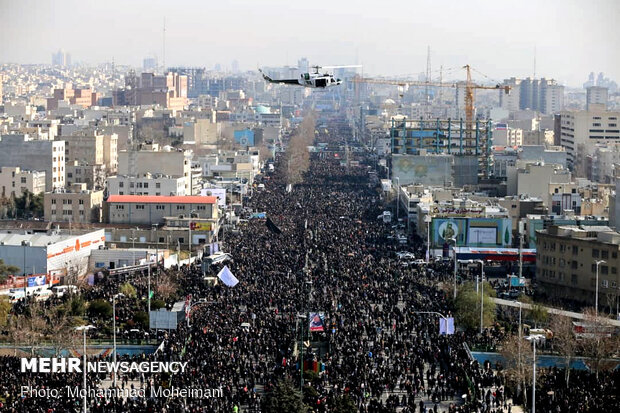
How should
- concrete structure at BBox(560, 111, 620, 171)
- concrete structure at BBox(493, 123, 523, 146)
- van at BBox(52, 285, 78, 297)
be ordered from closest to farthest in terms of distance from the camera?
van at BBox(52, 285, 78, 297), concrete structure at BBox(560, 111, 620, 171), concrete structure at BBox(493, 123, 523, 146)

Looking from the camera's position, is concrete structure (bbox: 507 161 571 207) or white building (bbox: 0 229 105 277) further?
concrete structure (bbox: 507 161 571 207)

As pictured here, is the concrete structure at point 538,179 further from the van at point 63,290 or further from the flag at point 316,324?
the flag at point 316,324

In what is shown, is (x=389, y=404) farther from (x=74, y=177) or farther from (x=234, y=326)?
(x=74, y=177)

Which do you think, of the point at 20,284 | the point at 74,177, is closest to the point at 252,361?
the point at 20,284

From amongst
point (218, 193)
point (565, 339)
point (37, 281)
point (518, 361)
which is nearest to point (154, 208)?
point (218, 193)

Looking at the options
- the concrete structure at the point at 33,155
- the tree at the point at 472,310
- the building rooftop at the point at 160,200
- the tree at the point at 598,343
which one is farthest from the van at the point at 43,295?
the concrete structure at the point at 33,155

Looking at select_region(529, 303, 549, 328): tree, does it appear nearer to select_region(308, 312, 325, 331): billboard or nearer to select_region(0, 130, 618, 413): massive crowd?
select_region(0, 130, 618, 413): massive crowd

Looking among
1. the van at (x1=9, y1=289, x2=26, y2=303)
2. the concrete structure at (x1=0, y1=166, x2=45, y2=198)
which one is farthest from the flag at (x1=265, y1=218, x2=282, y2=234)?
the van at (x1=9, y1=289, x2=26, y2=303)
